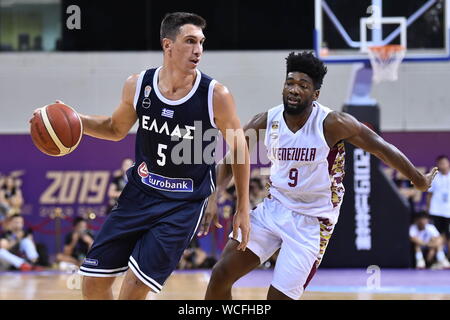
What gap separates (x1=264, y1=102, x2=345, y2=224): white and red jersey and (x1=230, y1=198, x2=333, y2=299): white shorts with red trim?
2.9 inches

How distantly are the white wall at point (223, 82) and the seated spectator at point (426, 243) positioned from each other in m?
2.14

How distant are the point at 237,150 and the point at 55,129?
1.20 metres

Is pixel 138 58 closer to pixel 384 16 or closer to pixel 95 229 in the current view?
pixel 95 229

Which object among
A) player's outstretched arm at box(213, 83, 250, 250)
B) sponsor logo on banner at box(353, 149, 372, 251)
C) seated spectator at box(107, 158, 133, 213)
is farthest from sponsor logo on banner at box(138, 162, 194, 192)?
seated spectator at box(107, 158, 133, 213)

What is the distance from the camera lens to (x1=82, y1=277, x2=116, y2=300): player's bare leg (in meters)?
4.98

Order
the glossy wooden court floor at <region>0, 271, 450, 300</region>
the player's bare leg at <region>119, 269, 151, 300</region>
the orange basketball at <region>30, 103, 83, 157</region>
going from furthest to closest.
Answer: the glossy wooden court floor at <region>0, 271, 450, 300</region>, the orange basketball at <region>30, 103, 83, 157</region>, the player's bare leg at <region>119, 269, 151, 300</region>

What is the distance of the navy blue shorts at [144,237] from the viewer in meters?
4.92

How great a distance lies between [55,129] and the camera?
514 centimetres

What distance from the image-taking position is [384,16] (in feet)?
39.0

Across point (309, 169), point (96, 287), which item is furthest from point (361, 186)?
point (96, 287)

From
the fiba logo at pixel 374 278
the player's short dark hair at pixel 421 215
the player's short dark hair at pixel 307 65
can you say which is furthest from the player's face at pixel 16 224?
the player's short dark hair at pixel 307 65

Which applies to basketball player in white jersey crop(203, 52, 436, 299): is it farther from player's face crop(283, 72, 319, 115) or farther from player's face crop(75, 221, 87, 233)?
player's face crop(75, 221, 87, 233)
